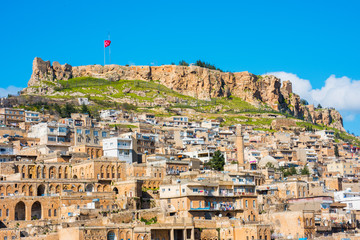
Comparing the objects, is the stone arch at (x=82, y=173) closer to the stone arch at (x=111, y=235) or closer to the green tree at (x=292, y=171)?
the stone arch at (x=111, y=235)

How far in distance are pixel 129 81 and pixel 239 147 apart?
9050cm

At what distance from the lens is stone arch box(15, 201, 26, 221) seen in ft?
203

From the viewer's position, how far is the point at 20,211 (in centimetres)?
6234

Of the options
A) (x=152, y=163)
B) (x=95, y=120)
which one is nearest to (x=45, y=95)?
(x=95, y=120)

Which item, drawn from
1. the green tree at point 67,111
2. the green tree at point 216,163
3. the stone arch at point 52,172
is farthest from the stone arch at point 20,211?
the green tree at point 67,111

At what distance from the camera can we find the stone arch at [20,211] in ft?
203

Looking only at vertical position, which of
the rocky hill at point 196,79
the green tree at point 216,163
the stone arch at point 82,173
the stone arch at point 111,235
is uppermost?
the rocky hill at point 196,79

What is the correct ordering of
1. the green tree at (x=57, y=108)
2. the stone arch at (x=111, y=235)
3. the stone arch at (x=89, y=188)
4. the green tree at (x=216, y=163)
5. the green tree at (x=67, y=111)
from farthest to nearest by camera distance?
the green tree at (x=57, y=108) < the green tree at (x=67, y=111) < the green tree at (x=216, y=163) < the stone arch at (x=89, y=188) < the stone arch at (x=111, y=235)

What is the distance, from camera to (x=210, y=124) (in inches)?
5630

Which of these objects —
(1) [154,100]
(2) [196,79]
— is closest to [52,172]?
(1) [154,100]

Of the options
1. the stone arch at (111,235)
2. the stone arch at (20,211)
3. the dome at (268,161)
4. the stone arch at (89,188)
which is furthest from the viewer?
the dome at (268,161)

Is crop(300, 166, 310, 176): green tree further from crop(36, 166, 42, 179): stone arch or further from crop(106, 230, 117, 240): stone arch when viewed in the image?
crop(106, 230, 117, 240): stone arch

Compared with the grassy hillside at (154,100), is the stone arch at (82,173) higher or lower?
lower

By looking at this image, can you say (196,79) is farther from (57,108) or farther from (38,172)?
(38,172)
